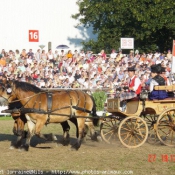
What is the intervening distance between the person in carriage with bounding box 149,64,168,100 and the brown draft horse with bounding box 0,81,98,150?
1.55m

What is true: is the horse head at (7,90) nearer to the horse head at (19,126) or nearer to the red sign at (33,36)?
the horse head at (19,126)

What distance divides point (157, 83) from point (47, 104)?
263cm

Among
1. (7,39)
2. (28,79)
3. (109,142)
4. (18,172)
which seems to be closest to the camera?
(18,172)

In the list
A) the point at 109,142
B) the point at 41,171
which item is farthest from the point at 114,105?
the point at 41,171

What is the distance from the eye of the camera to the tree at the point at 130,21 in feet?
101

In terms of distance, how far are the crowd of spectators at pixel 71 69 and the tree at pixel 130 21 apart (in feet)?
18.9

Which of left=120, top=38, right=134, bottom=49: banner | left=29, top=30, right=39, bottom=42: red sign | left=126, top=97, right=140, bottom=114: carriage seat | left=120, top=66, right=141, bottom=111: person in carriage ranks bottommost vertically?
left=126, top=97, right=140, bottom=114: carriage seat

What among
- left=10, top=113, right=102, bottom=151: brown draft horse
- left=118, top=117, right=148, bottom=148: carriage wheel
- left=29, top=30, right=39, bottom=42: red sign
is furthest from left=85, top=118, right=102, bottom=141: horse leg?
left=29, top=30, right=39, bottom=42: red sign

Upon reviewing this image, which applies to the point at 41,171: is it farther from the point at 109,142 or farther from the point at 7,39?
the point at 7,39

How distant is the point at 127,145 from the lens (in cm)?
1262

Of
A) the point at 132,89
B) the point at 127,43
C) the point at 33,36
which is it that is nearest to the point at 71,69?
the point at 127,43

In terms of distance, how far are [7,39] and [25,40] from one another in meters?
1.04

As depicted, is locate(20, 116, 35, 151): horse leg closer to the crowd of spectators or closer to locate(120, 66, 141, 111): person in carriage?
locate(120, 66, 141, 111): person in carriage

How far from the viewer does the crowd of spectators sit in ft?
72.5
